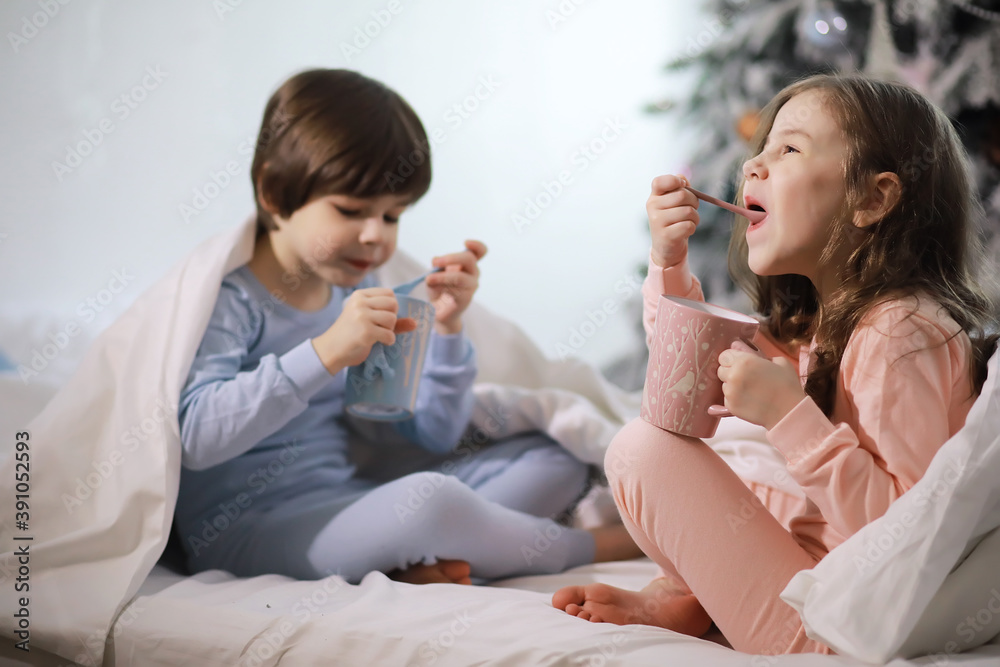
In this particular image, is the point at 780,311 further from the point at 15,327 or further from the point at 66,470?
the point at 15,327

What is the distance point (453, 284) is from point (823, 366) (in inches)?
22.8

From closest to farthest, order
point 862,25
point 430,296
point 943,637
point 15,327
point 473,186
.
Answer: point 943,637 < point 430,296 < point 15,327 < point 862,25 < point 473,186

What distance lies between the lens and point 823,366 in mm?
821

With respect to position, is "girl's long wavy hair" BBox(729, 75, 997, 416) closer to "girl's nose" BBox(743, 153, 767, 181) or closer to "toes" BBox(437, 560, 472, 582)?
"girl's nose" BBox(743, 153, 767, 181)

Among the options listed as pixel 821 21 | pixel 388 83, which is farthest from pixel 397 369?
pixel 821 21

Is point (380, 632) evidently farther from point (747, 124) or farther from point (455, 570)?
point (747, 124)

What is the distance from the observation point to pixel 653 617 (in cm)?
85

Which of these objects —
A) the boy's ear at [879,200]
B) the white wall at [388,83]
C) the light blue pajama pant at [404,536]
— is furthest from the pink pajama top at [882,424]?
the white wall at [388,83]

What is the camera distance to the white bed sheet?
70 cm

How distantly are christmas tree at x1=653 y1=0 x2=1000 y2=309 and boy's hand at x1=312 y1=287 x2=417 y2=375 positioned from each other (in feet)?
4.55

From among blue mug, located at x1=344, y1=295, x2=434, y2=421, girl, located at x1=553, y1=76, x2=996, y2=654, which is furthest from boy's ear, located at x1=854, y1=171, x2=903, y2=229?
blue mug, located at x1=344, y1=295, x2=434, y2=421

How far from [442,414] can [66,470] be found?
0.54m

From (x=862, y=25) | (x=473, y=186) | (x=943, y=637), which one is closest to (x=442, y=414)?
(x=943, y=637)

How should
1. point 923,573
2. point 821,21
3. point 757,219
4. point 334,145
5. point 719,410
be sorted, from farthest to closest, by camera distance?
1. point 821,21
2. point 334,145
3. point 757,219
4. point 719,410
5. point 923,573
